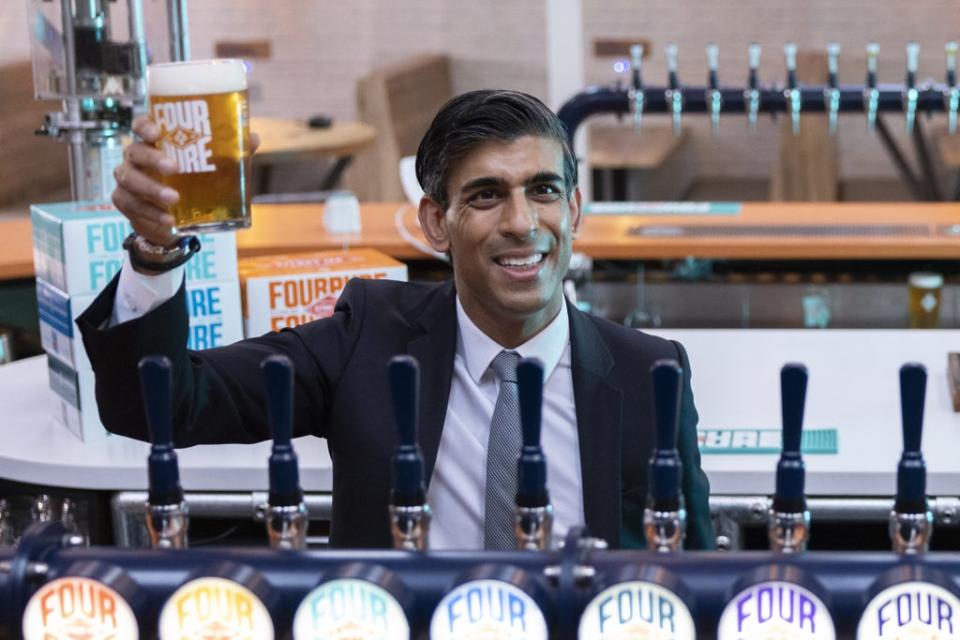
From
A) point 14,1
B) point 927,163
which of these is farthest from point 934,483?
point 14,1

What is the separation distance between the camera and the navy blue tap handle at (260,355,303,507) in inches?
44.8

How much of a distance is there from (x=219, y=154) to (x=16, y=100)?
6514mm

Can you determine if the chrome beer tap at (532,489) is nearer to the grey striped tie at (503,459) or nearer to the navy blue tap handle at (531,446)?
the navy blue tap handle at (531,446)

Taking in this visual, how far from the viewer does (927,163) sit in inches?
278

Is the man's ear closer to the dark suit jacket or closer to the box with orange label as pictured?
the dark suit jacket

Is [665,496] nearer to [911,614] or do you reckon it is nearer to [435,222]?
[911,614]

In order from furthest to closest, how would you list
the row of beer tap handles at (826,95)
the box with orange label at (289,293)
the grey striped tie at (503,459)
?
the row of beer tap handles at (826,95) < the box with orange label at (289,293) < the grey striped tie at (503,459)

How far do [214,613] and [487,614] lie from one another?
0.20 meters

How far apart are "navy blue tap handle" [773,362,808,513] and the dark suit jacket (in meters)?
0.47

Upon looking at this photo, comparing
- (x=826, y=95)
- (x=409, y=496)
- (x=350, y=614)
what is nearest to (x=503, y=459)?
(x=409, y=496)

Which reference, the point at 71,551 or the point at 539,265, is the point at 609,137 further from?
the point at 71,551

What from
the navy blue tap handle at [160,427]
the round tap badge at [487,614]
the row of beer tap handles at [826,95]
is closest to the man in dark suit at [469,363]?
the navy blue tap handle at [160,427]

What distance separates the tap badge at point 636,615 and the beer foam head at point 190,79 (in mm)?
651

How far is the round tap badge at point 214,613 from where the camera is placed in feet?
3.54
